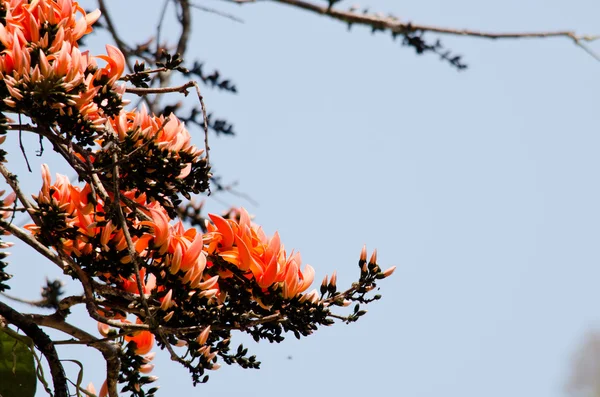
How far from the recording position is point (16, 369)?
5.81 ft

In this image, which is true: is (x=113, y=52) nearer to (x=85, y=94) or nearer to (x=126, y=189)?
(x=85, y=94)

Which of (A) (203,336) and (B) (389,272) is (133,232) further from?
(B) (389,272)

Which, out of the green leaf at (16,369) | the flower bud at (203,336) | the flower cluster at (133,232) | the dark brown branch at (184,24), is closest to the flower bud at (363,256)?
the flower cluster at (133,232)

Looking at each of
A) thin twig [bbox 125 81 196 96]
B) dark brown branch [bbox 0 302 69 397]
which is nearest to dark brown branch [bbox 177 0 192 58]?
thin twig [bbox 125 81 196 96]

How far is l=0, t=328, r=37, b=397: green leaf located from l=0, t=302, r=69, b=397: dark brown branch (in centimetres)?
3

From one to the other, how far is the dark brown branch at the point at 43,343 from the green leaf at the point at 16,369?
0.03 m

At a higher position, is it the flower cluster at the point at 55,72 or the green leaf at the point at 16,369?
the flower cluster at the point at 55,72

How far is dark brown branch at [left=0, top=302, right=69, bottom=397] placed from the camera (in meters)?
1.73

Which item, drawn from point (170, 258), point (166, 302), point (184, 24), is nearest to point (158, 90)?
point (170, 258)

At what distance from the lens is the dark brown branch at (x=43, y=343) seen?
5.68ft

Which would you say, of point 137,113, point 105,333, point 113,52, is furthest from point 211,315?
point 113,52

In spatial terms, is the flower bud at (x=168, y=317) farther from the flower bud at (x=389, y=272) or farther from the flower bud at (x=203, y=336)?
the flower bud at (x=389, y=272)

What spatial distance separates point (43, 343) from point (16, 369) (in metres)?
0.10

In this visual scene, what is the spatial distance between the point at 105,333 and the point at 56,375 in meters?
0.14
